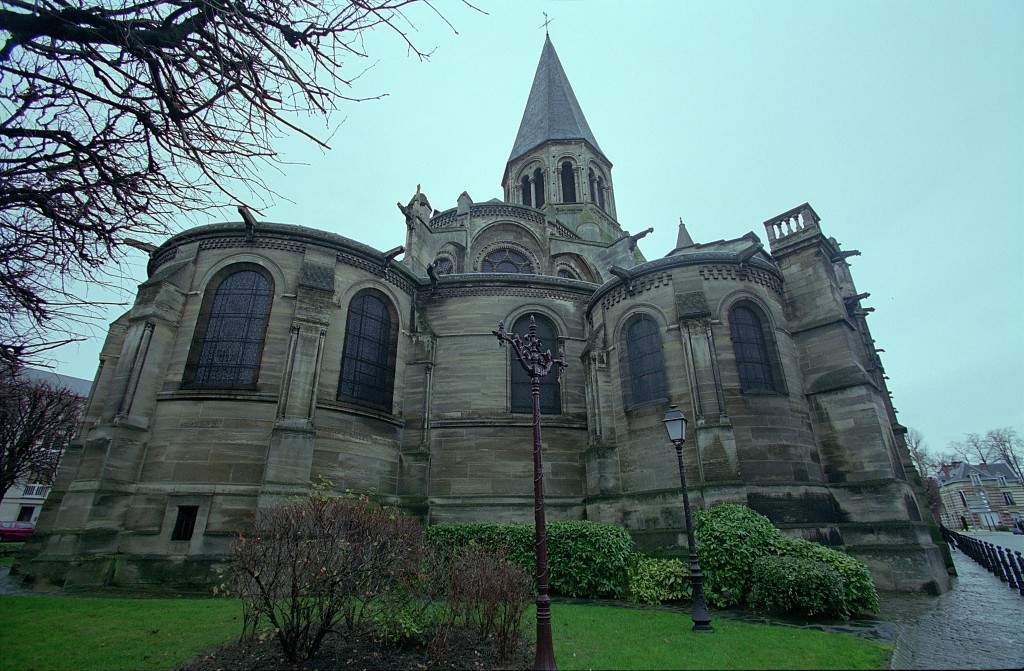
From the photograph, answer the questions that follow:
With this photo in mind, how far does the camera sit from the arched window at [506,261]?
993 inches

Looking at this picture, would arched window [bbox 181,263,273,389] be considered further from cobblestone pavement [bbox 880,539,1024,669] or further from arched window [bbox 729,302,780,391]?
cobblestone pavement [bbox 880,539,1024,669]

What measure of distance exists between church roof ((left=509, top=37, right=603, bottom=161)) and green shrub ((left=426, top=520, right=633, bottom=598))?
29.4m

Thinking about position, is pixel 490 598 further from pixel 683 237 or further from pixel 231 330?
pixel 683 237

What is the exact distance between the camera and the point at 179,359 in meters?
13.8

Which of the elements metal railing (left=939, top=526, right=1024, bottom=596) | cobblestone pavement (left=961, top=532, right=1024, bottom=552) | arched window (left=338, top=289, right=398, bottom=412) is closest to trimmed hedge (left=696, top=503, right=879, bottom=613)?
metal railing (left=939, top=526, right=1024, bottom=596)

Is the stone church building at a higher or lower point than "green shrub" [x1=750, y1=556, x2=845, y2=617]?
higher

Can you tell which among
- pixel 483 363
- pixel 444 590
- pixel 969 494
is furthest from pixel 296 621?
pixel 969 494

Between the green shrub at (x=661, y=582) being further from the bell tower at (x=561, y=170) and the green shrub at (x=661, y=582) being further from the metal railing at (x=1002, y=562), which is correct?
the bell tower at (x=561, y=170)

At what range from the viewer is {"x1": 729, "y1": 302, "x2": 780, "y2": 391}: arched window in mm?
14617

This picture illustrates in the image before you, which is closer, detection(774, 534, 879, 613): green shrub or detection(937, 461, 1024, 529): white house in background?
detection(774, 534, 879, 613): green shrub

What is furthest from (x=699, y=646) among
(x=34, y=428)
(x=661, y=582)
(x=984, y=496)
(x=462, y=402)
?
(x=984, y=496)

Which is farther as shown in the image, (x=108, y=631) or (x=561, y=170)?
(x=561, y=170)

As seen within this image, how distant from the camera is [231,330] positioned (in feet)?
47.0

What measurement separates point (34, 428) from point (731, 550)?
28.0 metres
